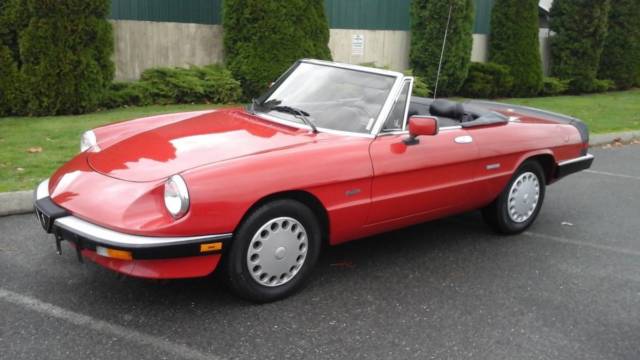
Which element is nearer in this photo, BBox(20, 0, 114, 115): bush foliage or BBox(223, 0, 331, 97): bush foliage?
BBox(20, 0, 114, 115): bush foliage

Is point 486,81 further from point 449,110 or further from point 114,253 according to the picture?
point 114,253

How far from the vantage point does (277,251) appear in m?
3.68

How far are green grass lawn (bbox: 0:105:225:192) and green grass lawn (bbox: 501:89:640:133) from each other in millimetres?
7404

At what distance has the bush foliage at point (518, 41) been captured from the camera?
15211mm

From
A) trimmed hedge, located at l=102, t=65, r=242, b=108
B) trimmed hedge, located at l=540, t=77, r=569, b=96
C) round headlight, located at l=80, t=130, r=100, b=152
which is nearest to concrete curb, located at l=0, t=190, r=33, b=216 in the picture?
round headlight, located at l=80, t=130, r=100, b=152

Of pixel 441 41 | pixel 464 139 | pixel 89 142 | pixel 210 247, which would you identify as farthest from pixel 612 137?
pixel 210 247

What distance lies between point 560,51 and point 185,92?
1084 cm

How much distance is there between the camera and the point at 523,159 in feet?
16.9

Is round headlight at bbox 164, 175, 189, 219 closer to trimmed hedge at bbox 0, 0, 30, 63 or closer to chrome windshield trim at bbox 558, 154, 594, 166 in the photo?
chrome windshield trim at bbox 558, 154, 594, 166

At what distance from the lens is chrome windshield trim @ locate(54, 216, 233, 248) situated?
316cm

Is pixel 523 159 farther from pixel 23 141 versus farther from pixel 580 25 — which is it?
pixel 580 25

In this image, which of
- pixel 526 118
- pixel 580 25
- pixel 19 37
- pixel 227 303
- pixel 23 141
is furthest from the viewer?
pixel 580 25

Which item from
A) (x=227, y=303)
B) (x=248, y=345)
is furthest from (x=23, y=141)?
(x=248, y=345)

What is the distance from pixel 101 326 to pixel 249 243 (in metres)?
0.90
